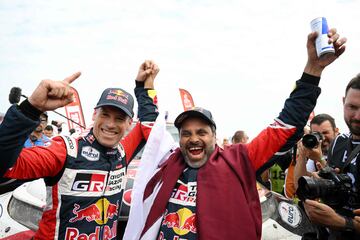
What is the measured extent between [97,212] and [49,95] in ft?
2.86

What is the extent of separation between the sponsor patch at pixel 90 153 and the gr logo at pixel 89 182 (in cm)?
11

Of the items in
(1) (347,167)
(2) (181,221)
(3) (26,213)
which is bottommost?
(3) (26,213)

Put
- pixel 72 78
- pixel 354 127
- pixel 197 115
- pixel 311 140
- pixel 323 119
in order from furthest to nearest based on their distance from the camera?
pixel 323 119, pixel 311 140, pixel 197 115, pixel 354 127, pixel 72 78

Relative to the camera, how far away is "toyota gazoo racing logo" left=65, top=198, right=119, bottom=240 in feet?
7.13

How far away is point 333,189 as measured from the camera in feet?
6.91

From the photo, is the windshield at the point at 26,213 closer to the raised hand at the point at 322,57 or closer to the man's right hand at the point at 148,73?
the man's right hand at the point at 148,73

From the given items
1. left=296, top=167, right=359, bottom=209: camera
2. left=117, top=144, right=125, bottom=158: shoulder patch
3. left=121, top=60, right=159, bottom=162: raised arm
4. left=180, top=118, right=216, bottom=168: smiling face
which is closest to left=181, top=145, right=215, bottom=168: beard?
left=180, top=118, right=216, bottom=168: smiling face

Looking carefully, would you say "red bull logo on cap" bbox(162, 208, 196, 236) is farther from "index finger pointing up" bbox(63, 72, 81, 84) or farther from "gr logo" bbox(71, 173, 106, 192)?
"index finger pointing up" bbox(63, 72, 81, 84)

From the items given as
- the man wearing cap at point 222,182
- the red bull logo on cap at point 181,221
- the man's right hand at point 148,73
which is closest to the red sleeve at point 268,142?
the man wearing cap at point 222,182

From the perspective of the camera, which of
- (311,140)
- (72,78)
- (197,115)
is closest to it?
(72,78)

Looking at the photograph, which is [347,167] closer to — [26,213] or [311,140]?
[311,140]

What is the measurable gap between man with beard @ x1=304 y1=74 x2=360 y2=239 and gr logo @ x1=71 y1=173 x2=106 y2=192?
1.31 m

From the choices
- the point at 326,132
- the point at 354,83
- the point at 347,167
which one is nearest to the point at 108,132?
the point at 347,167

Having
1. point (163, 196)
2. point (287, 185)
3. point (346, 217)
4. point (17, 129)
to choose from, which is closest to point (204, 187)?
point (163, 196)
